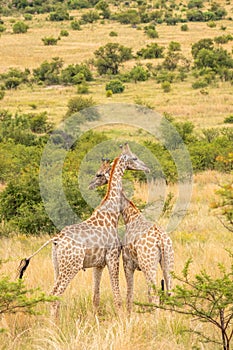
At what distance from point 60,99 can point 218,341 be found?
25.9 meters

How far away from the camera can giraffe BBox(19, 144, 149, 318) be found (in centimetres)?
546

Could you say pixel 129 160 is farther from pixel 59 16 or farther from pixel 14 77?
pixel 59 16

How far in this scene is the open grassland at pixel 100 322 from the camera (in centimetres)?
483

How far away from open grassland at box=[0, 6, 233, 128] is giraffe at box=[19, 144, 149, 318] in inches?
706

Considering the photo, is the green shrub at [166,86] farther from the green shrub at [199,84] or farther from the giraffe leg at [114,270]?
the giraffe leg at [114,270]

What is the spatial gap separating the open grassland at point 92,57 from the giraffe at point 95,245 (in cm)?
1793

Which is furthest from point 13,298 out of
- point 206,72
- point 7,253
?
point 206,72

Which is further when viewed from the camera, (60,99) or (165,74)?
(165,74)

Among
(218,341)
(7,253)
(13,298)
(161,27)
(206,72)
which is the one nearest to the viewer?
(13,298)

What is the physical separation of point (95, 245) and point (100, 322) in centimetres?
63

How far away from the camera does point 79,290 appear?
6418 millimetres

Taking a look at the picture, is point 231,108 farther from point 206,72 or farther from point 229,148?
point 229,148

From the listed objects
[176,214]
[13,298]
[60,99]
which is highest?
[13,298]

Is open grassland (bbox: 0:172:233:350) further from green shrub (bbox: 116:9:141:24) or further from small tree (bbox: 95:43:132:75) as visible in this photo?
green shrub (bbox: 116:9:141:24)
